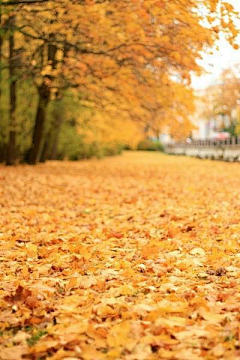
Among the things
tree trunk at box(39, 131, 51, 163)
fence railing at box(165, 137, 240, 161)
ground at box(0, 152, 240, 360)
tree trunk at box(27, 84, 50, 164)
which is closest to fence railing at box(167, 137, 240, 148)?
fence railing at box(165, 137, 240, 161)

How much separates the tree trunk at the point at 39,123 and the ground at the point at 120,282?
9.55m

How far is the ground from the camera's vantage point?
315 centimetres

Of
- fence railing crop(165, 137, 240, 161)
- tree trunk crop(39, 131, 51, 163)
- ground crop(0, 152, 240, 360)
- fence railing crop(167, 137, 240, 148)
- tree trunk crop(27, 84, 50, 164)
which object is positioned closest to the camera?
ground crop(0, 152, 240, 360)

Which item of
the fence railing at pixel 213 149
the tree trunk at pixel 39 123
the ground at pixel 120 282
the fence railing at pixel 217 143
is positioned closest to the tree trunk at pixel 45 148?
the tree trunk at pixel 39 123

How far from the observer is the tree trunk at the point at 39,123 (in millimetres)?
18333

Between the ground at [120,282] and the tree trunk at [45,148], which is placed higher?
the tree trunk at [45,148]

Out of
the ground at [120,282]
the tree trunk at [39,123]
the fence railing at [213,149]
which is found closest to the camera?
the ground at [120,282]

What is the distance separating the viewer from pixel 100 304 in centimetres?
383

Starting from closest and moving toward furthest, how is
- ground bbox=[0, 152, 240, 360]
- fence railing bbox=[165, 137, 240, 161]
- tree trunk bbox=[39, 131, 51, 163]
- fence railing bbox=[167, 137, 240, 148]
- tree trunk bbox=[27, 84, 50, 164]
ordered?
ground bbox=[0, 152, 240, 360], tree trunk bbox=[27, 84, 50, 164], tree trunk bbox=[39, 131, 51, 163], fence railing bbox=[165, 137, 240, 161], fence railing bbox=[167, 137, 240, 148]

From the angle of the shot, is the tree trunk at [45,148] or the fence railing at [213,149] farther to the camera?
the fence railing at [213,149]

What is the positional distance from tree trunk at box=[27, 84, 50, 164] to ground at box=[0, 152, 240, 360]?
955cm

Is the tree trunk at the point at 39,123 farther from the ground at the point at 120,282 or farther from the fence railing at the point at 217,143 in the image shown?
the fence railing at the point at 217,143

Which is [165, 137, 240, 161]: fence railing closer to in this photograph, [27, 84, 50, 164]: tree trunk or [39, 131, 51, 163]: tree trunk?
[39, 131, 51, 163]: tree trunk

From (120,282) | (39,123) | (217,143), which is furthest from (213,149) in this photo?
(120,282)
